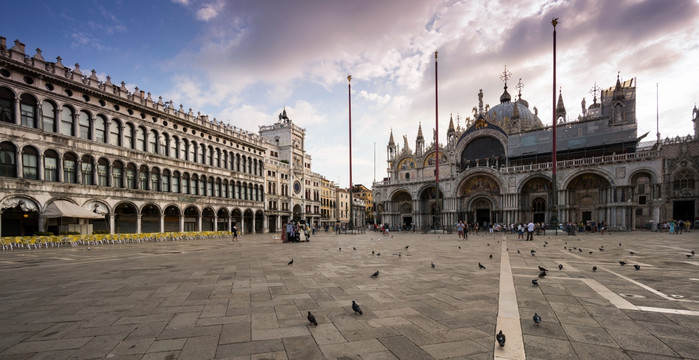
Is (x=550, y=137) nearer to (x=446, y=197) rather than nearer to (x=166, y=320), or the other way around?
(x=446, y=197)

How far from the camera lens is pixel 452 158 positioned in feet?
179

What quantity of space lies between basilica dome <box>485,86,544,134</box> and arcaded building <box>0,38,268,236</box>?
4271 centimetres

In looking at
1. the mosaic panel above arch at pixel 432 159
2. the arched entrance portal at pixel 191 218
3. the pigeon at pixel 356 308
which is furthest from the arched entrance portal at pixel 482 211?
the pigeon at pixel 356 308

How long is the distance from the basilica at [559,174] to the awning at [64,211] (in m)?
31.4

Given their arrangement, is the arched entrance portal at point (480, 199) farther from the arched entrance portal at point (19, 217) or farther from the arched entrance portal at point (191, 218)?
the arched entrance portal at point (19, 217)

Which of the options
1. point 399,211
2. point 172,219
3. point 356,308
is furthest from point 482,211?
point 356,308

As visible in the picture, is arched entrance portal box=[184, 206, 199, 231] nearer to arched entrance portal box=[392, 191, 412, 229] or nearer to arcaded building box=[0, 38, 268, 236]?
arcaded building box=[0, 38, 268, 236]

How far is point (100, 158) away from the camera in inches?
1169

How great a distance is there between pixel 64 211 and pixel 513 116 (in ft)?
187

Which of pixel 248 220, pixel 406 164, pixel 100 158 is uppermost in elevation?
pixel 406 164

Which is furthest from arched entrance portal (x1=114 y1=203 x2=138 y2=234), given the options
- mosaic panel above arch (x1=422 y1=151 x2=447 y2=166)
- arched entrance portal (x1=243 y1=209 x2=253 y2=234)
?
mosaic panel above arch (x1=422 y1=151 x2=447 y2=166)

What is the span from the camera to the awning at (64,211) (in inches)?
913

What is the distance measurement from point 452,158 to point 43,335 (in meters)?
54.7

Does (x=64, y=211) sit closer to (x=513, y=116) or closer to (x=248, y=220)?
(x=248, y=220)
